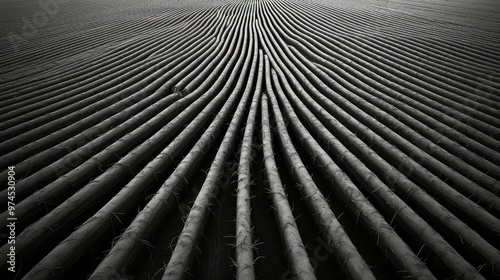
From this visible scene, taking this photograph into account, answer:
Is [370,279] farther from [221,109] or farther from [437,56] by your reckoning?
[437,56]

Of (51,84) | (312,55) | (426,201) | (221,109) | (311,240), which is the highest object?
(312,55)

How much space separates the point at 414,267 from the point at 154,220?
197 cm

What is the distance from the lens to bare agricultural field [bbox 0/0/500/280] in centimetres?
167

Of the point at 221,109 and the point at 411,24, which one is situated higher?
the point at 411,24

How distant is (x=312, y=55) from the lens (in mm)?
5477

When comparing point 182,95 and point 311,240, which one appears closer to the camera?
point 311,240

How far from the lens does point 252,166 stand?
260 cm

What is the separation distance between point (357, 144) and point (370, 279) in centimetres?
153

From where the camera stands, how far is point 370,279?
1.43 metres

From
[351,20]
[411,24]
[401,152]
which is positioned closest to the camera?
[401,152]

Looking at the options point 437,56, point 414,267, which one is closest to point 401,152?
point 414,267

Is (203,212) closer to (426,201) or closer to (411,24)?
(426,201)

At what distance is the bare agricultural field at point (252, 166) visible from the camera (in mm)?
A: 1667

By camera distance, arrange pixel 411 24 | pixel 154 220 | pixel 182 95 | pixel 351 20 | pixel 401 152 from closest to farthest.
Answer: pixel 154 220 < pixel 401 152 < pixel 182 95 < pixel 411 24 < pixel 351 20
